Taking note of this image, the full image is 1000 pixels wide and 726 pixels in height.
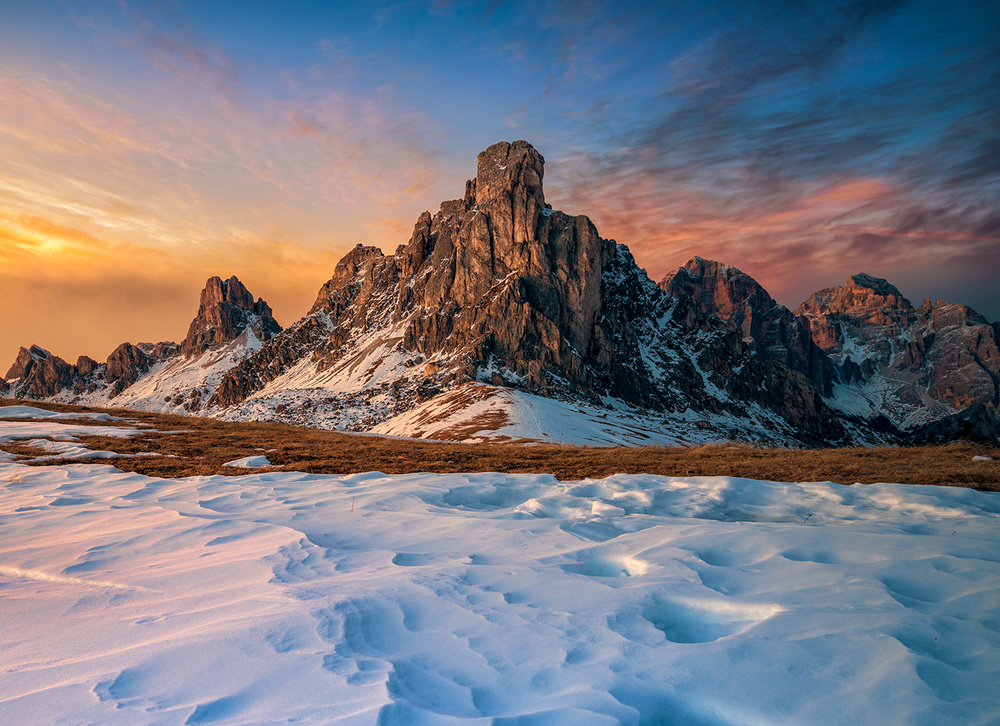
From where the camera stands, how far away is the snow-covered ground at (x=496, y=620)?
243 cm

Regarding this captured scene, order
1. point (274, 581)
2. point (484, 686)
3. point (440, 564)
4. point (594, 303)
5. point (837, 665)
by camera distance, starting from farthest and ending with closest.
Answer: point (594, 303), point (440, 564), point (274, 581), point (837, 665), point (484, 686)

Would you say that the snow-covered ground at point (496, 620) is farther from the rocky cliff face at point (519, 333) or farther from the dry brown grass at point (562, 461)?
the rocky cliff face at point (519, 333)

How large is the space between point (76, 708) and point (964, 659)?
4.89m

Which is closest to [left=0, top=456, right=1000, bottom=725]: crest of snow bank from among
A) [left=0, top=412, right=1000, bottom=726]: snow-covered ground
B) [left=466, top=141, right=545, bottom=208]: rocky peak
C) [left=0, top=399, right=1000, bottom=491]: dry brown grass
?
[left=0, top=412, right=1000, bottom=726]: snow-covered ground

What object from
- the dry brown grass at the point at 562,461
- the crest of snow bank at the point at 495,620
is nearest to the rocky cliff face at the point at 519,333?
the dry brown grass at the point at 562,461

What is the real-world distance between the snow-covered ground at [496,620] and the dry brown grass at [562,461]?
5018mm

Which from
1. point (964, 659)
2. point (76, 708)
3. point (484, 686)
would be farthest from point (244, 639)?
point (964, 659)

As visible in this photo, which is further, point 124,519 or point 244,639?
point 124,519

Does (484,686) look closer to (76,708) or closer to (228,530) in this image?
(76,708)

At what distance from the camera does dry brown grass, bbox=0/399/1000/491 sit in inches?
444

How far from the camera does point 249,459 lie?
13.8 m

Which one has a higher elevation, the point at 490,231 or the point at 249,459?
the point at 490,231

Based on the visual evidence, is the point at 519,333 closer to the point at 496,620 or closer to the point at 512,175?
the point at 512,175

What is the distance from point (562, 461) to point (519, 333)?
10781cm
